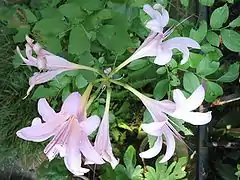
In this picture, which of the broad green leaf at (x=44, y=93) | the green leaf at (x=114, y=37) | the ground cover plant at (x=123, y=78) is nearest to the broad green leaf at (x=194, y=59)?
the ground cover plant at (x=123, y=78)

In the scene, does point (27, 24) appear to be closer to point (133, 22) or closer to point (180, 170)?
point (133, 22)

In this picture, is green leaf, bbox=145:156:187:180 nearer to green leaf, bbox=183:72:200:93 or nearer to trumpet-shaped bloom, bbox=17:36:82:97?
green leaf, bbox=183:72:200:93

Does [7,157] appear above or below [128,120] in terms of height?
below

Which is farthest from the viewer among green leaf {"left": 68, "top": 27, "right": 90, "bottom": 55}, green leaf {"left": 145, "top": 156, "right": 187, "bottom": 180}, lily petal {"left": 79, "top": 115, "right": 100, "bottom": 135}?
green leaf {"left": 145, "top": 156, "right": 187, "bottom": 180}

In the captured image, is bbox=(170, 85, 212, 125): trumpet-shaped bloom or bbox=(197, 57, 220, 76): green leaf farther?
bbox=(197, 57, 220, 76): green leaf

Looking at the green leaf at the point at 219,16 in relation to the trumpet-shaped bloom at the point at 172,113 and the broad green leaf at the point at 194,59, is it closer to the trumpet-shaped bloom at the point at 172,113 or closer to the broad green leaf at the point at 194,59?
the broad green leaf at the point at 194,59

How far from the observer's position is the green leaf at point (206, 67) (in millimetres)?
815

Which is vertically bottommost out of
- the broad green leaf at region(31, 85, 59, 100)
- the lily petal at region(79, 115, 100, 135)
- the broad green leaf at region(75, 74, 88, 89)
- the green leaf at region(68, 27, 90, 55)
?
the broad green leaf at region(31, 85, 59, 100)

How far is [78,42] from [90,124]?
16cm

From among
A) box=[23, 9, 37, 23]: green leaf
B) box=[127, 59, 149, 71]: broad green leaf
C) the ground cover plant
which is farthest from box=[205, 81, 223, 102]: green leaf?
box=[23, 9, 37, 23]: green leaf

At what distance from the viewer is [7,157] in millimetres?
1402

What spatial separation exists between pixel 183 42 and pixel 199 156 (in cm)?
50

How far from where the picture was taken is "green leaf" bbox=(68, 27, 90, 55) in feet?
2.41

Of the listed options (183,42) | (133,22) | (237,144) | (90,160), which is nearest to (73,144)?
(90,160)
